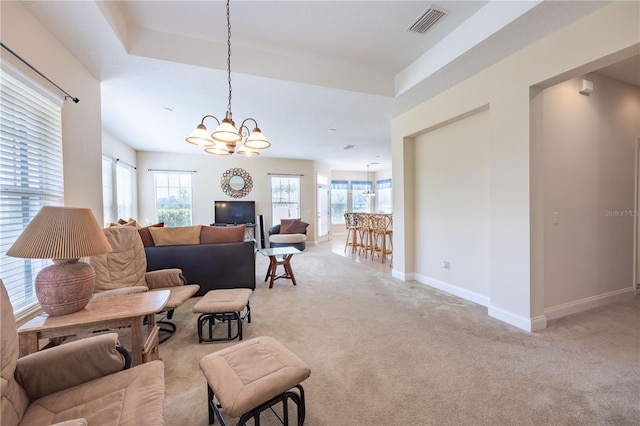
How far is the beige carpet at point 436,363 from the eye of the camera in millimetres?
1501

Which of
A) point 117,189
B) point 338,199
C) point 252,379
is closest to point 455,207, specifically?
point 252,379

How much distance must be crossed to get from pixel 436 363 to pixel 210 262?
2860 mm

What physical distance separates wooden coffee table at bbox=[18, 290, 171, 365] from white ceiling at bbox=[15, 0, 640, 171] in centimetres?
213

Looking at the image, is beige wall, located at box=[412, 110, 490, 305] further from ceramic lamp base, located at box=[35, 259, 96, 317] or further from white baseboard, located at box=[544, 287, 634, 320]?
ceramic lamp base, located at box=[35, 259, 96, 317]

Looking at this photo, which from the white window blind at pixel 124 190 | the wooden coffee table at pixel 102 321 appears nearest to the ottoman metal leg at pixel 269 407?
the wooden coffee table at pixel 102 321

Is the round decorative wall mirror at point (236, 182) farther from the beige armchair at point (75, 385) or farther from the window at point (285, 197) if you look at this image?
the beige armchair at point (75, 385)

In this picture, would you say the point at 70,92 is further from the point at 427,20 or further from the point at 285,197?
the point at 285,197

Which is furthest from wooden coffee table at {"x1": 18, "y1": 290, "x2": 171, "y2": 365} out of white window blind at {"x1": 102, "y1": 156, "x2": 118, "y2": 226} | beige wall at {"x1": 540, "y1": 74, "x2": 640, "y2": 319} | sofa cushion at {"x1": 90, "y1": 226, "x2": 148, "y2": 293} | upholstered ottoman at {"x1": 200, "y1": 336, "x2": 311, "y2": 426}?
white window blind at {"x1": 102, "y1": 156, "x2": 118, "y2": 226}

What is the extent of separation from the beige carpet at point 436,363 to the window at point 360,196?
7299mm

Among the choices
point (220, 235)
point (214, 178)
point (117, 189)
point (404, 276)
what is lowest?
point (404, 276)

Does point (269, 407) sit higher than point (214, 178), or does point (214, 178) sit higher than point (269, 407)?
point (214, 178)

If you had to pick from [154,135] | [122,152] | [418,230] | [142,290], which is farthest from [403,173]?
[122,152]

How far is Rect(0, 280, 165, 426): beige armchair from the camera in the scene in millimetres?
985

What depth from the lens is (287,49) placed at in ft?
9.37
